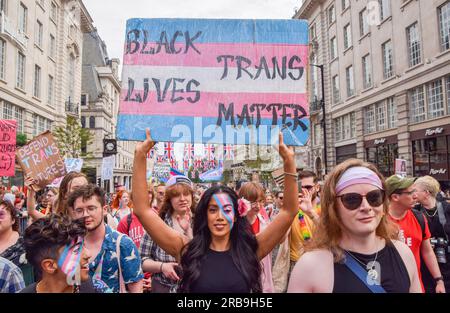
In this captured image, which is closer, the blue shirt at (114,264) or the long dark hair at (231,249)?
the long dark hair at (231,249)

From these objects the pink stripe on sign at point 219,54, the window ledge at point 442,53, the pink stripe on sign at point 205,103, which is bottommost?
the pink stripe on sign at point 205,103

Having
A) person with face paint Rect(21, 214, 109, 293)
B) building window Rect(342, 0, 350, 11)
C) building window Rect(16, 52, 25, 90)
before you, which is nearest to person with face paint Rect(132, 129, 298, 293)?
person with face paint Rect(21, 214, 109, 293)

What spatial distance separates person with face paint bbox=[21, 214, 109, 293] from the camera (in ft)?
6.99

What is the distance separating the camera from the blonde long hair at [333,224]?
2098 millimetres

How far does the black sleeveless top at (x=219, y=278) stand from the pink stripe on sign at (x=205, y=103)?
143 cm

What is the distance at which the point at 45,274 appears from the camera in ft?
7.07

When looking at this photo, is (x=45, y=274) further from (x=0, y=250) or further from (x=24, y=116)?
(x=24, y=116)

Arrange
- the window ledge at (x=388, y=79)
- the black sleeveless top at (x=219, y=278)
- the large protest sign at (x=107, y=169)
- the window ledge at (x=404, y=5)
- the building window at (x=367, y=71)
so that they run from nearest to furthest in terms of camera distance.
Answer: the black sleeveless top at (x=219, y=278) < the large protest sign at (x=107, y=169) < the window ledge at (x=404, y=5) < the window ledge at (x=388, y=79) < the building window at (x=367, y=71)

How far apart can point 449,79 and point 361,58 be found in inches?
362

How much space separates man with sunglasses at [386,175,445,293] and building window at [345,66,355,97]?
1041 inches

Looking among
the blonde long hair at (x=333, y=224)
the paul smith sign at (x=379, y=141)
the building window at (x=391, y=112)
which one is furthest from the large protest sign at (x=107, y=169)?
the paul smith sign at (x=379, y=141)

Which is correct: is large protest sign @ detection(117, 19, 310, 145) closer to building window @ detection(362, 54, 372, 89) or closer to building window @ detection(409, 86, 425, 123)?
building window @ detection(409, 86, 425, 123)

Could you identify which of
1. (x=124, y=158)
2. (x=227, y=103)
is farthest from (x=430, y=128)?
(x=124, y=158)

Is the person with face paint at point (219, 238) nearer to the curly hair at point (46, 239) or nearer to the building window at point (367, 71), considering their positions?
the curly hair at point (46, 239)
